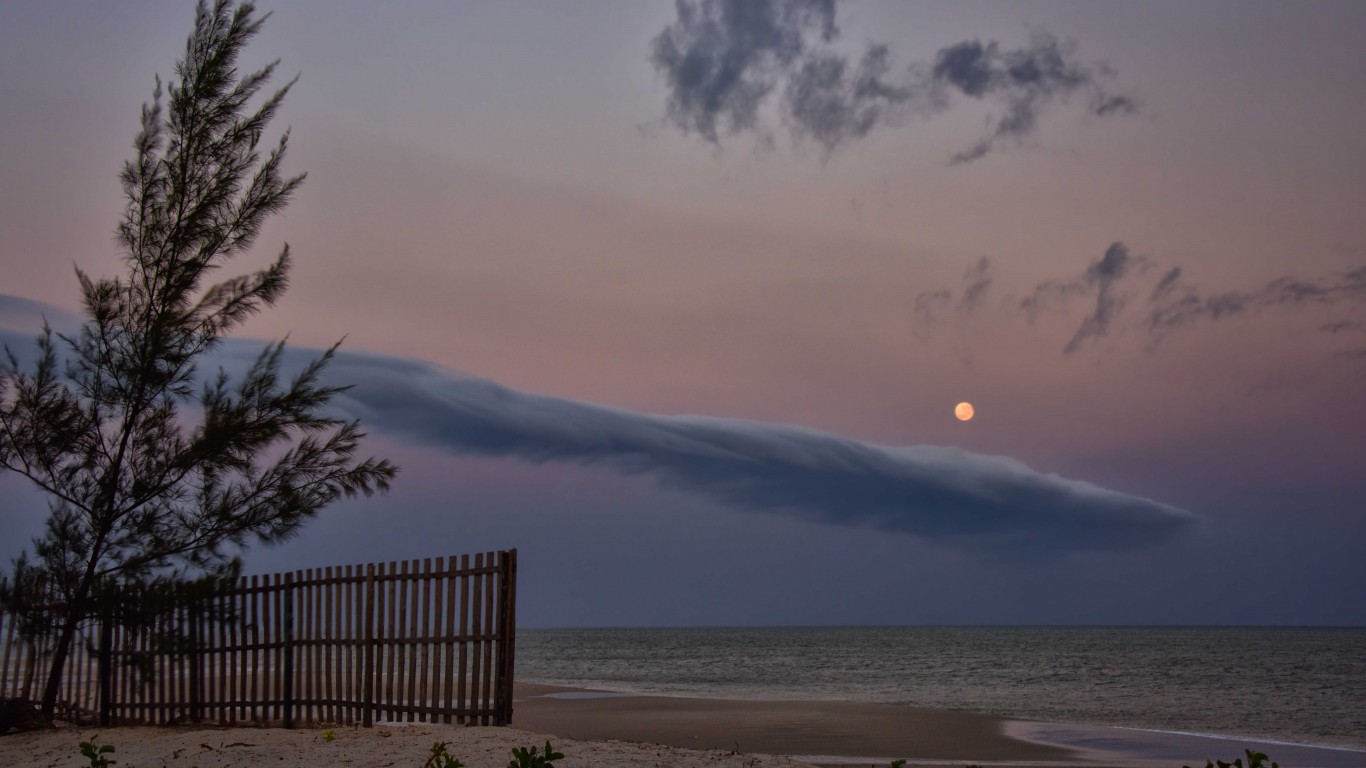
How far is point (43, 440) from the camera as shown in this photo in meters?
12.3

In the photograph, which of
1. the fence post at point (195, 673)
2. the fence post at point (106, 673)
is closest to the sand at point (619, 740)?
the fence post at point (195, 673)

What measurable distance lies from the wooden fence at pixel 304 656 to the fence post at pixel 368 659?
0.05 feet

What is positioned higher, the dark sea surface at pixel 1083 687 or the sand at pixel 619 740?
the sand at pixel 619 740

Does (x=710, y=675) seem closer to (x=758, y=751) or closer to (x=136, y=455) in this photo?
(x=758, y=751)

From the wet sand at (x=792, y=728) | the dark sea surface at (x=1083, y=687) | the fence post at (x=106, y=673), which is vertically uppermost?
the fence post at (x=106, y=673)

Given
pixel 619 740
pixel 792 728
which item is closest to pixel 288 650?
pixel 619 740

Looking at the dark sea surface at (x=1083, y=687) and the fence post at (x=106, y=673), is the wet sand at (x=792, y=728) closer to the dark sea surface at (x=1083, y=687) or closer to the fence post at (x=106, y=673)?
the dark sea surface at (x=1083, y=687)

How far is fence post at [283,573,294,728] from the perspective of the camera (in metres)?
12.2

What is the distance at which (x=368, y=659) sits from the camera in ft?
38.0

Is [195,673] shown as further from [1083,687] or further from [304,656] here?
[1083,687]

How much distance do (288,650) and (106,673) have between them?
2864mm

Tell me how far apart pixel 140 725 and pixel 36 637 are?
1.63m

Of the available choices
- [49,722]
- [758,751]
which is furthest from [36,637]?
[758,751]

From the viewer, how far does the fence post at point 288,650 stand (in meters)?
12.2
